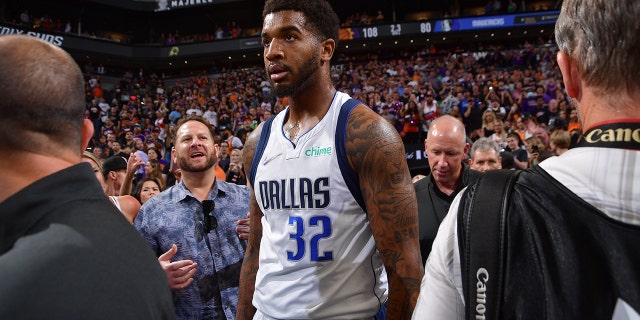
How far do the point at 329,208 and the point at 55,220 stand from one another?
44.4 inches

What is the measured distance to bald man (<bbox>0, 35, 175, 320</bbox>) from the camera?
85cm

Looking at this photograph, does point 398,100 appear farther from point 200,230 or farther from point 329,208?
point 329,208

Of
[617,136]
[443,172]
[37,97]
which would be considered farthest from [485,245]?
[443,172]

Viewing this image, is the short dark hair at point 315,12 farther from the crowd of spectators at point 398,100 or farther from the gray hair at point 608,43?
the crowd of spectators at point 398,100

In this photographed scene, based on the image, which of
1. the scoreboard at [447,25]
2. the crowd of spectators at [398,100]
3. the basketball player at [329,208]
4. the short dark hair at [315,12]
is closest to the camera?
the basketball player at [329,208]

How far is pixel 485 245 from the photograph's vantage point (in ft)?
2.81

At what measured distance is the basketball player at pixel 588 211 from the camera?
0.81 metres

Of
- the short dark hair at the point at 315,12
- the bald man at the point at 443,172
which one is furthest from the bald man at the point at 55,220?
the bald man at the point at 443,172

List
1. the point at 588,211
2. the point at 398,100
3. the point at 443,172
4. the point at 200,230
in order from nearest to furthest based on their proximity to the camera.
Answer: the point at 588,211 → the point at 200,230 → the point at 443,172 → the point at 398,100

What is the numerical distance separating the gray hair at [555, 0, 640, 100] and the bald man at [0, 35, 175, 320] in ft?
3.29

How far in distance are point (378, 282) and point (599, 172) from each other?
1252 millimetres

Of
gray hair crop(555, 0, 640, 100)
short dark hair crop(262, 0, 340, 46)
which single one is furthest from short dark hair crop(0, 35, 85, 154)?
short dark hair crop(262, 0, 340, 46)

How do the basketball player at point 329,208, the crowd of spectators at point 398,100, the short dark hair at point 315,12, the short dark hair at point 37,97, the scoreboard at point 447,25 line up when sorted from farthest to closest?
1. the scoreboard at point 447,25
2. the crowd of spectators at point 398,100
3. the short dark hair at point 315,12
4. the basketball player at point 329,208
5. the short dark hair at point 37,97

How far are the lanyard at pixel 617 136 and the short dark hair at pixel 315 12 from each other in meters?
1.57
